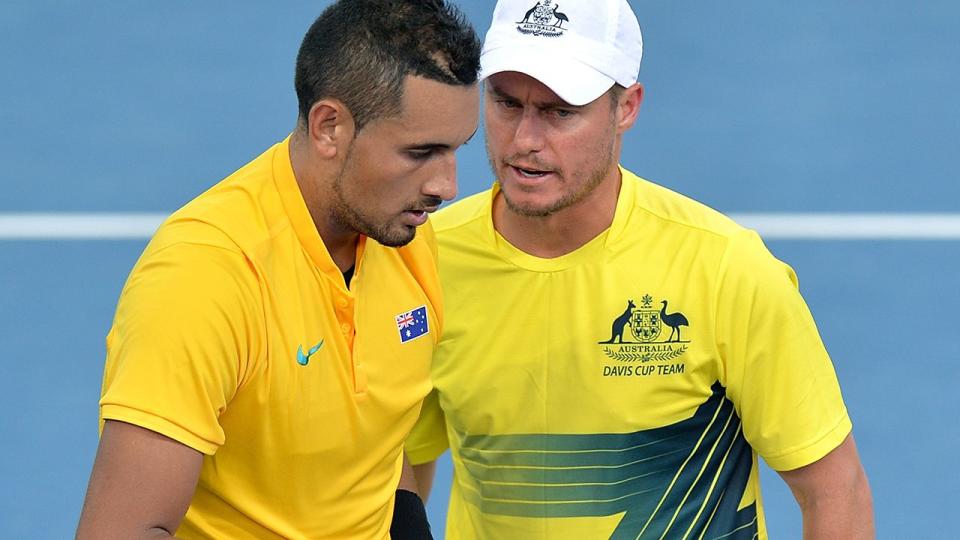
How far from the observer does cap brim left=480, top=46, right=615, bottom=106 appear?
399 centimetres

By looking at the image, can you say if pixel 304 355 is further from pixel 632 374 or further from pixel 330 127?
pixel 632 374

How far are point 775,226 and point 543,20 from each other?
12.3 feet

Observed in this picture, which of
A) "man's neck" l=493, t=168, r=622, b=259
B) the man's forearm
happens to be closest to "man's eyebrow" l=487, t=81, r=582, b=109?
"man's neck" l=493, t=168, r=622, b=259

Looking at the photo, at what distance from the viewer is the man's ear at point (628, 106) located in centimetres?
420

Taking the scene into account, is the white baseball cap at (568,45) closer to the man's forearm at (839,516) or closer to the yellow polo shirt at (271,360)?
the yellow polo shirt at (271,360)

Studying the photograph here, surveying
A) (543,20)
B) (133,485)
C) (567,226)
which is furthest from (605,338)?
(133,485)

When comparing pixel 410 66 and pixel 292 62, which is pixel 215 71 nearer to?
pixel 292 62

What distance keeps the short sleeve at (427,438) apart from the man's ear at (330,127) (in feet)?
3.68

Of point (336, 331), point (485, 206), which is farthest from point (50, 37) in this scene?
point (336, 331)

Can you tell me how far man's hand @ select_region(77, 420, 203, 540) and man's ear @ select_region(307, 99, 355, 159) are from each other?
0.71 meters

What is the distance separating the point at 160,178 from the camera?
320 inches

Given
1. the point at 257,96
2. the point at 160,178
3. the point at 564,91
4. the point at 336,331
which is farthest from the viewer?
the point at 257,96

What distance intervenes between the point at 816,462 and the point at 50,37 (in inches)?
241

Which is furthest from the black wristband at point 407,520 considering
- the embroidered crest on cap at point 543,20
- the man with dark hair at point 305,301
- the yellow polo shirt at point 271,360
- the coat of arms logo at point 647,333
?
the embroidered crest on cap at point 543,20
